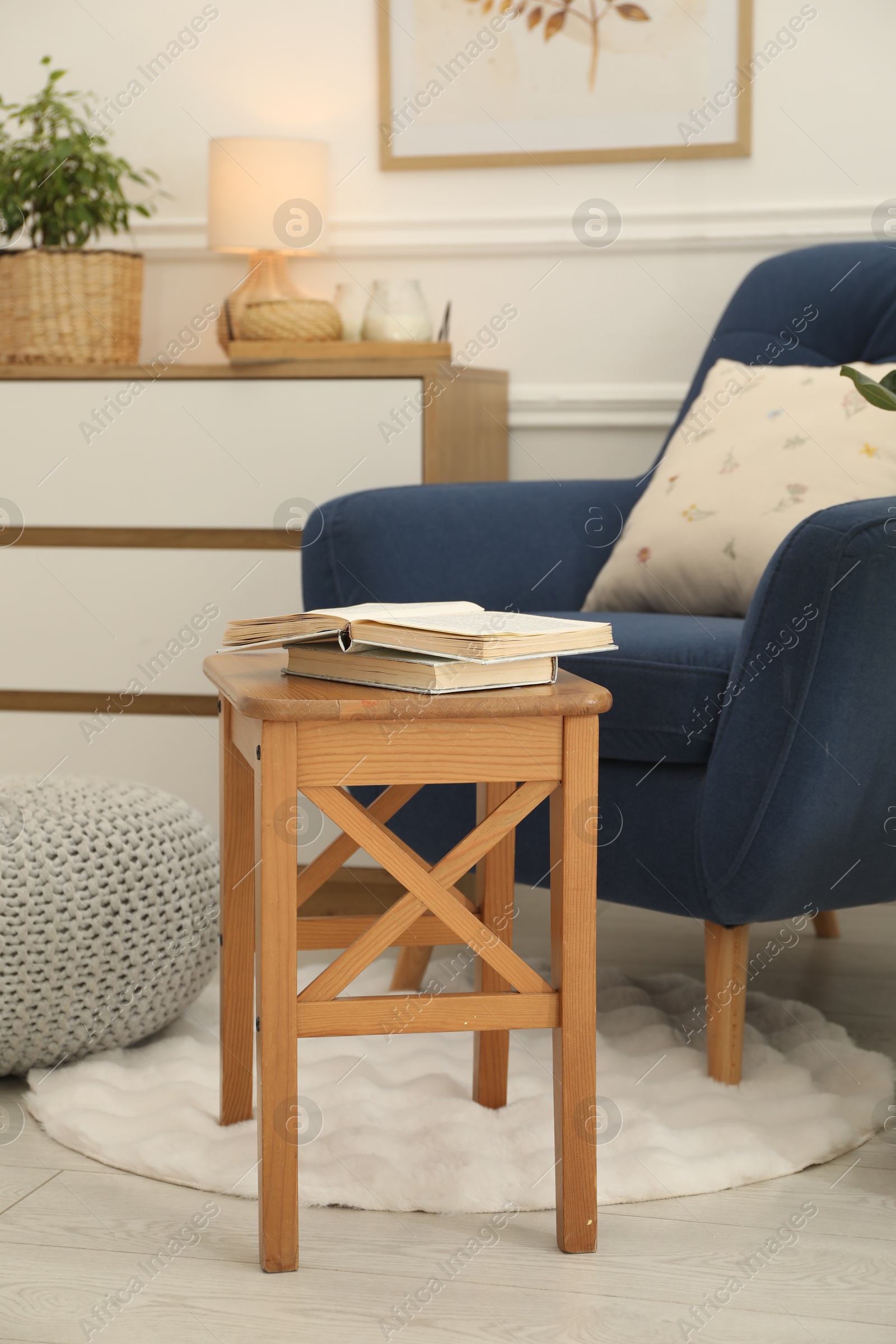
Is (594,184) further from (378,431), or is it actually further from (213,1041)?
(213,1041)

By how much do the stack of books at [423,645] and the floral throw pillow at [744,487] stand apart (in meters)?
0.58

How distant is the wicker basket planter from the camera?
212 centimetres

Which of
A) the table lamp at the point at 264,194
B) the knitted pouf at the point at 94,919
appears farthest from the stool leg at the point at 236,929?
the table lamp at the point at 264,194

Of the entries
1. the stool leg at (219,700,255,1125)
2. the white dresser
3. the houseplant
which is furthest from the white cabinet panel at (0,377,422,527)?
the stool leg at (219,700,255,1125)

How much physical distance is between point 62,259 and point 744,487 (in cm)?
120

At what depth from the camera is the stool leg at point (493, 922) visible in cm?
127

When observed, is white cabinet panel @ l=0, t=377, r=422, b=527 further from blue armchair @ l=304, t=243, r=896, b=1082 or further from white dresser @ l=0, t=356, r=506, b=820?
blue armchair @ l=304, t=243, r=896, b=1082

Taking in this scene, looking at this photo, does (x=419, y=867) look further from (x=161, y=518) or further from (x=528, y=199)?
(x=528, y=199)

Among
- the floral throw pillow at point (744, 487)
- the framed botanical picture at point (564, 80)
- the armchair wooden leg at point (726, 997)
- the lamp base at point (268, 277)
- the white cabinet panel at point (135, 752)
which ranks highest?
the framed botanical picture at point (564, 80)

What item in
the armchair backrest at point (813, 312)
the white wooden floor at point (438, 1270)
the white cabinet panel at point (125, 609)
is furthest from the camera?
the white cabinet panel at point (125, 609)

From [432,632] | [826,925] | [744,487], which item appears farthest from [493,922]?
[826,925]

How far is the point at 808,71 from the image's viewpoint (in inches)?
88.0

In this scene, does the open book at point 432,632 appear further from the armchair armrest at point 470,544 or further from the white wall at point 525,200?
the white wall at point 525,200

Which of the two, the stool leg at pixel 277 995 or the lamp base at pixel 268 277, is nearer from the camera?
the stool leg at pixel 277 995
